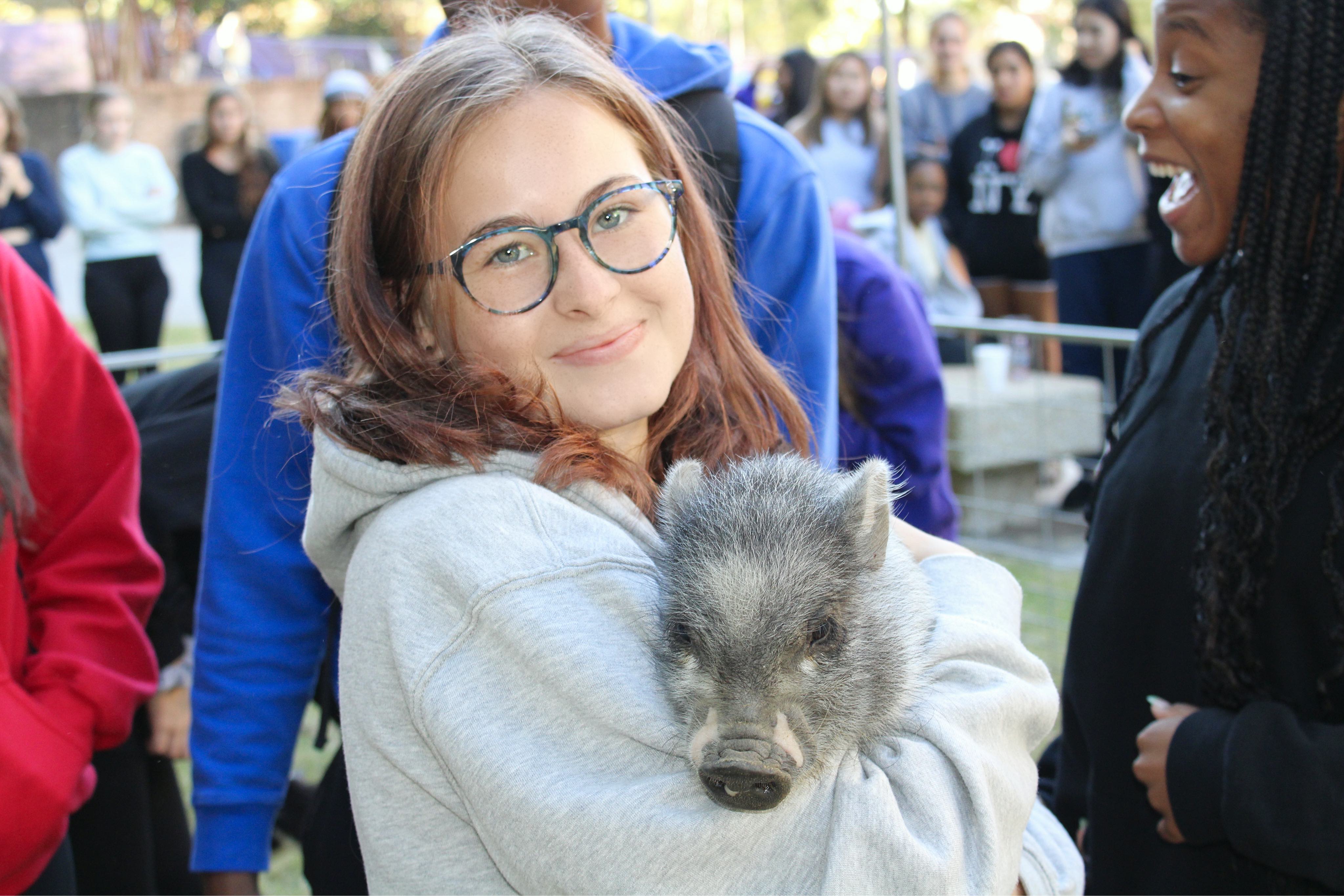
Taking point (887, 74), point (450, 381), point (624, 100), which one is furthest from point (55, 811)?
point (887, 74)

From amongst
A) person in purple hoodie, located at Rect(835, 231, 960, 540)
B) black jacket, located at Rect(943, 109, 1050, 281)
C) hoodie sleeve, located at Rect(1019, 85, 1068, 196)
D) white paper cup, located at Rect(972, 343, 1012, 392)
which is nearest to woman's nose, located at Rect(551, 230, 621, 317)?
person in purple hoodie, located at Rect(835, 231, 960, 540)

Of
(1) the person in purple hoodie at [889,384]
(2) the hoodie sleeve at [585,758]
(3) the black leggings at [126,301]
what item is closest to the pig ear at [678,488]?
(2) the hoodie sleeve at [585,758]

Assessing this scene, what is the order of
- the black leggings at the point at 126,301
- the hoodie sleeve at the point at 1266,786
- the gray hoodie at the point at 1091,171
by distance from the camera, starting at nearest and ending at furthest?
the hoodie sleeve at the point at 1266,786, the gray hoodie at the point at 1091,171, the black leggings at the point at 126,301

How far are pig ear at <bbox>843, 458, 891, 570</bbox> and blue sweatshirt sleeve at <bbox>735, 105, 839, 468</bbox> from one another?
2.74ft

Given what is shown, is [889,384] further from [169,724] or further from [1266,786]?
[169,724]

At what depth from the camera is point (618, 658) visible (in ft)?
5.38

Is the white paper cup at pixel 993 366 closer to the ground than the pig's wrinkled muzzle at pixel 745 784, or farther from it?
A: closer to the ground

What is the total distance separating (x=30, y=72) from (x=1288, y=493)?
132 feet

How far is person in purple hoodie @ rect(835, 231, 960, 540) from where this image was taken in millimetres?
3832

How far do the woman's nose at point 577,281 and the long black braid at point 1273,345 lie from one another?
1.32m

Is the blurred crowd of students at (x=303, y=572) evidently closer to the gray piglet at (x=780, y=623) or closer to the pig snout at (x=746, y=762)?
the gray piglet at (x=780, y=623)

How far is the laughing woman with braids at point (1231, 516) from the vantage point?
211cm

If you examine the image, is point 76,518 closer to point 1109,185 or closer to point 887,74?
point 887,74

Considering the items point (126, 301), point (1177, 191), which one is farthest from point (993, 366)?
point (126, 301)
